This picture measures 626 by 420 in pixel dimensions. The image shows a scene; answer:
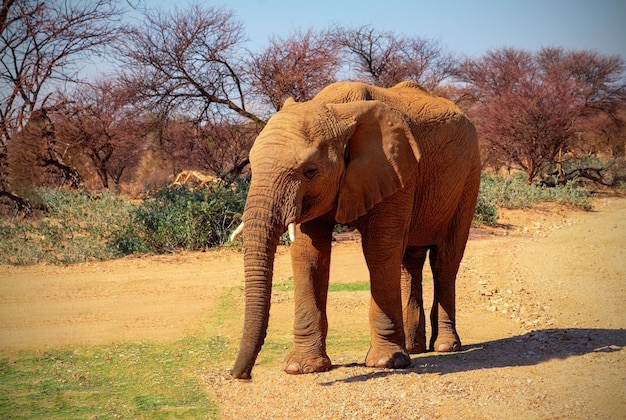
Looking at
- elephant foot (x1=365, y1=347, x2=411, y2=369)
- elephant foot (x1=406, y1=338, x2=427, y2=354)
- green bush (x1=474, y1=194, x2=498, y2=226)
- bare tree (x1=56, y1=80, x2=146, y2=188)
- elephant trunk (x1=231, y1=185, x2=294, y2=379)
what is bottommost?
elephant foot (x1=406, y1=338, x2=427, y2=354)

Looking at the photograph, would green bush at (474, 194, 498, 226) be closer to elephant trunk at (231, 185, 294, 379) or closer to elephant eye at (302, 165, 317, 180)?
elephant eye at (302, 165, 317, 180)

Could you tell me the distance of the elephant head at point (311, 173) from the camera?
16.8ft

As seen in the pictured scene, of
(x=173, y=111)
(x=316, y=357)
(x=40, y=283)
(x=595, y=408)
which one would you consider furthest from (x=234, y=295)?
(x=173, y=111)

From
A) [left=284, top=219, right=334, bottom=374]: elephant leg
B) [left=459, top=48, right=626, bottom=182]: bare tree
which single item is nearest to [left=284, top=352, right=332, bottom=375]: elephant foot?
[left=284, top=219, right=334, bottom=374]: elephant leg

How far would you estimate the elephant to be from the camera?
17.0 feet

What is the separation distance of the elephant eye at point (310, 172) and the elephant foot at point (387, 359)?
1.75 metres

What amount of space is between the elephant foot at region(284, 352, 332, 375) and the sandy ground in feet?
0.27

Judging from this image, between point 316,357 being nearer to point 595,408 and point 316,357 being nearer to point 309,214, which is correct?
point 309,214

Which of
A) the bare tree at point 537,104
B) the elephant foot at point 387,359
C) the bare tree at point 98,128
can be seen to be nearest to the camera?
the elephant foot at point 387,359

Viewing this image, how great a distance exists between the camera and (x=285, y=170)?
17.1ft

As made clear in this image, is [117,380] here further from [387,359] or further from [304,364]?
[387,359]

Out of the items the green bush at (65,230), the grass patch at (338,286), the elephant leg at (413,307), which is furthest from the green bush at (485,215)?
the elephant leg at (413,307)

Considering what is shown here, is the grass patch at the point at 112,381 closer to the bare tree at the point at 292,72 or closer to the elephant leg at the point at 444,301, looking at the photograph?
the elephant leg at the point at 444,301

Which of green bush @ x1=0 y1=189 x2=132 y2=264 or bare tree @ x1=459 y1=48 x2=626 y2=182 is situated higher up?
bare tree @ x1=459 y1=48 x2=626 y2=182
